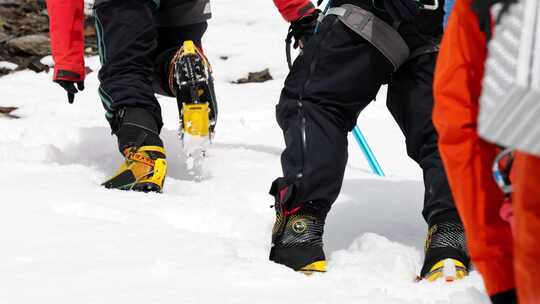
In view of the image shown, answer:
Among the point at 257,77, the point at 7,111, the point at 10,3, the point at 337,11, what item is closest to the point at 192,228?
the point at 337,11

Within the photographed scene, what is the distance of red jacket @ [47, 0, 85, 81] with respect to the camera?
4.04 meters

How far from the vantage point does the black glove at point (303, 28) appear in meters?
3.98

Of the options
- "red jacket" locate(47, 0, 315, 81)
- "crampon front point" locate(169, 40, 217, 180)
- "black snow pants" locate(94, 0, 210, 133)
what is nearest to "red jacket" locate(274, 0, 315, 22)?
"red jacket" locate(47, 0, 315, 81)

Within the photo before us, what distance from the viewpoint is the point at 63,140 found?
184 inches

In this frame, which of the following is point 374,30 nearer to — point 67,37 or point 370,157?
point 370,157

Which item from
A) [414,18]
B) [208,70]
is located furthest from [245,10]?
[414,18]

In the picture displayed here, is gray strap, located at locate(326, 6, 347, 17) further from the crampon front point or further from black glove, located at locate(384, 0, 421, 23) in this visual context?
the crampon front point

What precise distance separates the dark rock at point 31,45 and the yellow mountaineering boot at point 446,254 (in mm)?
6176

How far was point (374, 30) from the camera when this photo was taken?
279cm

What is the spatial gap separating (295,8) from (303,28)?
0.48ft

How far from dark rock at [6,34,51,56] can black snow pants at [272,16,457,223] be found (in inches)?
229

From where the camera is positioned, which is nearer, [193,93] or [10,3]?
[193,93]

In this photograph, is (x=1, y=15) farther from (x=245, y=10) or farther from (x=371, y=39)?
(x=371, y=39)

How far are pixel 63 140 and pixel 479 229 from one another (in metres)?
3.38
